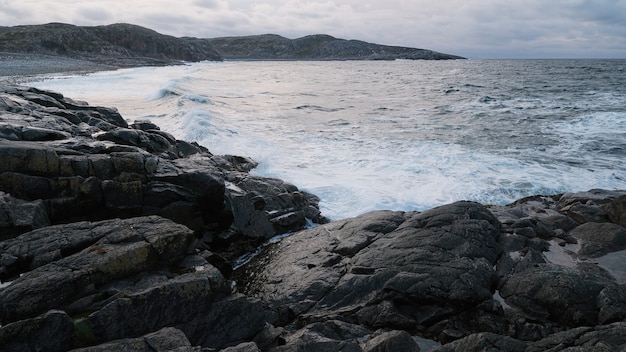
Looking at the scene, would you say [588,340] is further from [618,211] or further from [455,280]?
[618,211]

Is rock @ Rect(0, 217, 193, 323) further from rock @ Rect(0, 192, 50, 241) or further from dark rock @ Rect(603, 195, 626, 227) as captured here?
dark rock @ Rect(603, 195, 626, 227)

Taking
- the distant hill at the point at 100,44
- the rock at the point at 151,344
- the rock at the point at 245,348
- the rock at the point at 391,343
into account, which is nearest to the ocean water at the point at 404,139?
the rock at the point at 391,343

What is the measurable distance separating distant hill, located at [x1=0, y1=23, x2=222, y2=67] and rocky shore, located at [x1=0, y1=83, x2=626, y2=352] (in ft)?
331

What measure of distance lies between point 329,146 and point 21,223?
1817 centimetres

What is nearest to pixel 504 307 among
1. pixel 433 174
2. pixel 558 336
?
pixel 558 336

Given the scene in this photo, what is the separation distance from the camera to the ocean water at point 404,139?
18.1 meters

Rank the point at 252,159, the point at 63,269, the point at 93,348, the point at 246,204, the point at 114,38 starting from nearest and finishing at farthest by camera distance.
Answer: the point at 93,348, the point at 63,269, the point at 246,204, the point at 252,159, the point at 114,38

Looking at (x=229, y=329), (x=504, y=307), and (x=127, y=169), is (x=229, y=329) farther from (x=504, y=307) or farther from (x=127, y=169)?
(x=127, y=169)

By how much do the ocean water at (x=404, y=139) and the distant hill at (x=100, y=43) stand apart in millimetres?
73510

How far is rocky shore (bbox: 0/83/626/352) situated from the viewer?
256 inches

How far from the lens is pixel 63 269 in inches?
275

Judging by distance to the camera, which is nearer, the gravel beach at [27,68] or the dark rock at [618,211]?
the dark rock at [618,211]

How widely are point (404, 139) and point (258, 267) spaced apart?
18.2 m

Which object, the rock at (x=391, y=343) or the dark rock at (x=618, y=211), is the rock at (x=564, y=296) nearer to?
the rock at (x=391, y=343)
